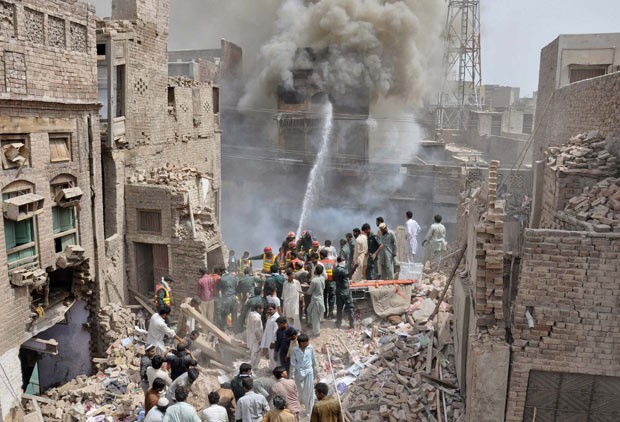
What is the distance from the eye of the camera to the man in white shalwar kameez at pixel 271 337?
836 centimetres

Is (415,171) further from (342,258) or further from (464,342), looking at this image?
(464,342)

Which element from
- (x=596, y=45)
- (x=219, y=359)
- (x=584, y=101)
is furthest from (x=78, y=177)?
(x=596, y=45)

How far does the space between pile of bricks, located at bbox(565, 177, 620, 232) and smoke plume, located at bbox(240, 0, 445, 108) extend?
23.0 metres

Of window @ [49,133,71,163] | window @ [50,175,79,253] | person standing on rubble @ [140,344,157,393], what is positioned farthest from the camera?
window @ [50,175,79,253]

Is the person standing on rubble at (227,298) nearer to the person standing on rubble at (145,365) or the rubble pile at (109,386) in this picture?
the rubble pile at (109,386)

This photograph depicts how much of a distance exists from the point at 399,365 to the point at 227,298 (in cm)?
362

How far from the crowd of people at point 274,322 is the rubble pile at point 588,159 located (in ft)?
12.9

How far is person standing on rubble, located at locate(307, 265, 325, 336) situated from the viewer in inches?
378

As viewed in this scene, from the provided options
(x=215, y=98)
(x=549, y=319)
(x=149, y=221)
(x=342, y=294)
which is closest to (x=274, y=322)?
(x=342, y=294)

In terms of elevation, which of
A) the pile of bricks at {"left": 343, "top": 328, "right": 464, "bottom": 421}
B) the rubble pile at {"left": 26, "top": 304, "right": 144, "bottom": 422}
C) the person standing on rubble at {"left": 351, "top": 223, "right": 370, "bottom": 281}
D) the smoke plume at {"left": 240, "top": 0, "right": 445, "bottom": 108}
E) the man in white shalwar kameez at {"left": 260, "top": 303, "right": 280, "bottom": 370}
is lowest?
the rubble pile at {"left": 26, "top": 304, "right": 144, "bottom": 422}

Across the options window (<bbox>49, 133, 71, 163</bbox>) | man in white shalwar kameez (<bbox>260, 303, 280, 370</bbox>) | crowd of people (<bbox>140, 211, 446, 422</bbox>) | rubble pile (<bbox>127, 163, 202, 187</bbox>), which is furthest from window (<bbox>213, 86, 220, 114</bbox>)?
man in white shalwar kameez (<bbox>260, 303, 280, 370</bbox>)

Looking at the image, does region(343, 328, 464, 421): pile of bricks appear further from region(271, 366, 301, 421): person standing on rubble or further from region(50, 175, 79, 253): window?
region(50, 175, 79, 253): window

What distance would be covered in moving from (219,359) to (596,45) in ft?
46.9

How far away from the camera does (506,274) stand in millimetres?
6918
